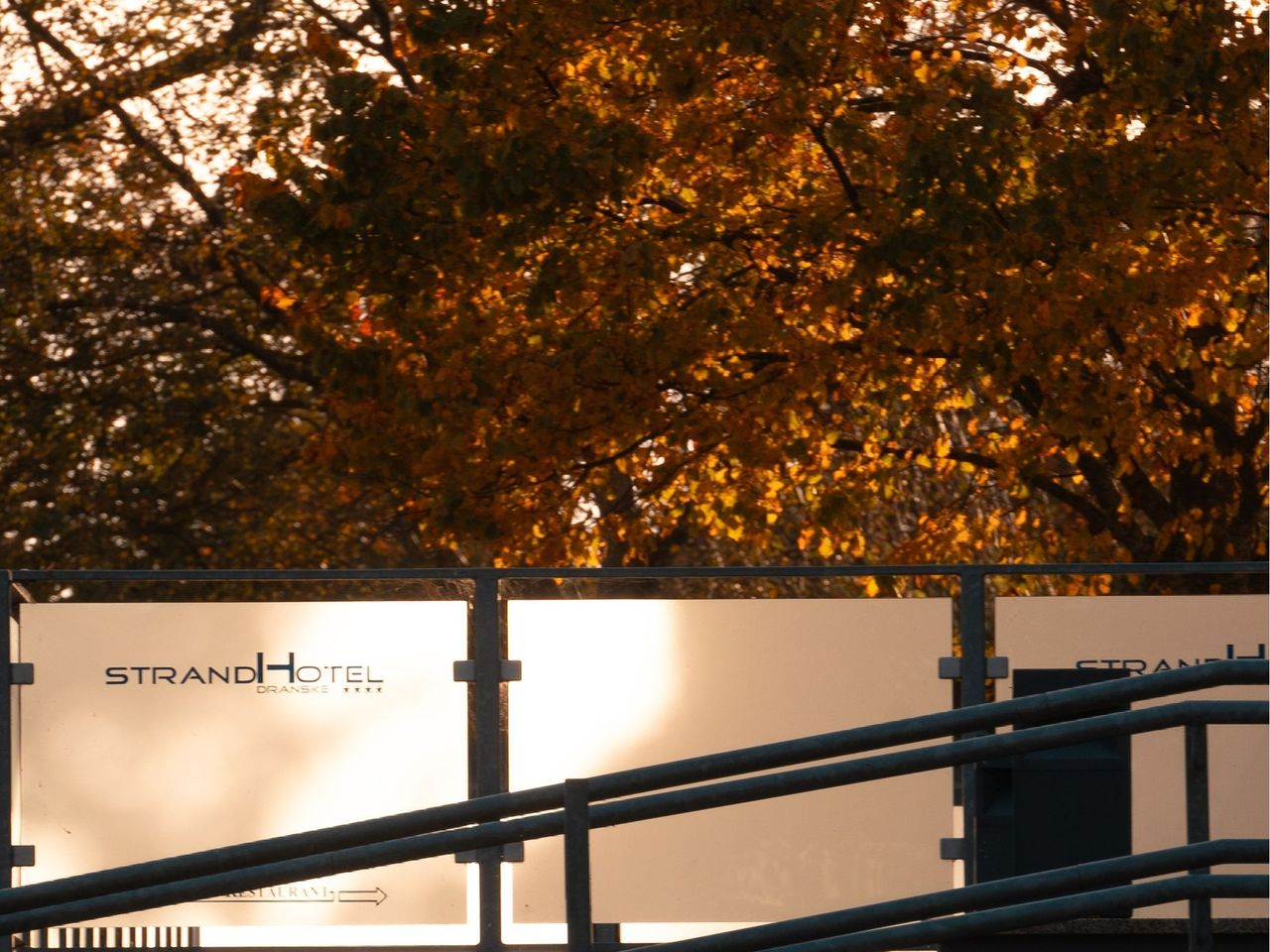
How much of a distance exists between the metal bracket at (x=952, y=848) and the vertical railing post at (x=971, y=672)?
0.02 metres

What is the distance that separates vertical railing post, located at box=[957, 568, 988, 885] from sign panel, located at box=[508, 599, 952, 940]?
0.09 m

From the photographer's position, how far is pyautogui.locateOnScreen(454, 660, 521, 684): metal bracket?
632 cm

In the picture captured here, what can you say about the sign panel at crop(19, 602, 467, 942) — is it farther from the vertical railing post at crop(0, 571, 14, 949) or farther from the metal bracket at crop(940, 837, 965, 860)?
the metal bracket at crop(940, 837, 965, 860)

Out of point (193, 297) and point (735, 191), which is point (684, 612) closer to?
point (735, 191)

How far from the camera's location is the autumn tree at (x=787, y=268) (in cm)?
1334

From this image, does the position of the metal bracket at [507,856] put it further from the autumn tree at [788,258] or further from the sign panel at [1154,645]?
the autumn tree at [788,258]

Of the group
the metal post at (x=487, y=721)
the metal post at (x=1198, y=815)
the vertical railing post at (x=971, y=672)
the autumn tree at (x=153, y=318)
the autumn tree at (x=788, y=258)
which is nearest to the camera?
the metal post at (x=1198, y=815)

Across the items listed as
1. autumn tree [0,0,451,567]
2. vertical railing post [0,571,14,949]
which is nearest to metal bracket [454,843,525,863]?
vertical railing post [0,571,14,949]

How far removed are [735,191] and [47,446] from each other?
30.0 ft

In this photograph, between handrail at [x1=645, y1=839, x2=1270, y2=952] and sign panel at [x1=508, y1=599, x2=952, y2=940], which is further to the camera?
sign panel at [x1=508, y1=599, x2=952, y2=940]

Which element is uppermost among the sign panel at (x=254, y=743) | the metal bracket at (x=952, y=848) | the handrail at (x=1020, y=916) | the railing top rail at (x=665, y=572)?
the railing top rail at (x=665, y=572)

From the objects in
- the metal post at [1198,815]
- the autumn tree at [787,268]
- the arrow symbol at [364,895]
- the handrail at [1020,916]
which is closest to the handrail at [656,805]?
the metal post at [1198,815]

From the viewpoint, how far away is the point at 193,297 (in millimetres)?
20562

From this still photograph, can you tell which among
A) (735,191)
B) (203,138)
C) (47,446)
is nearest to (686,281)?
(735,191)
